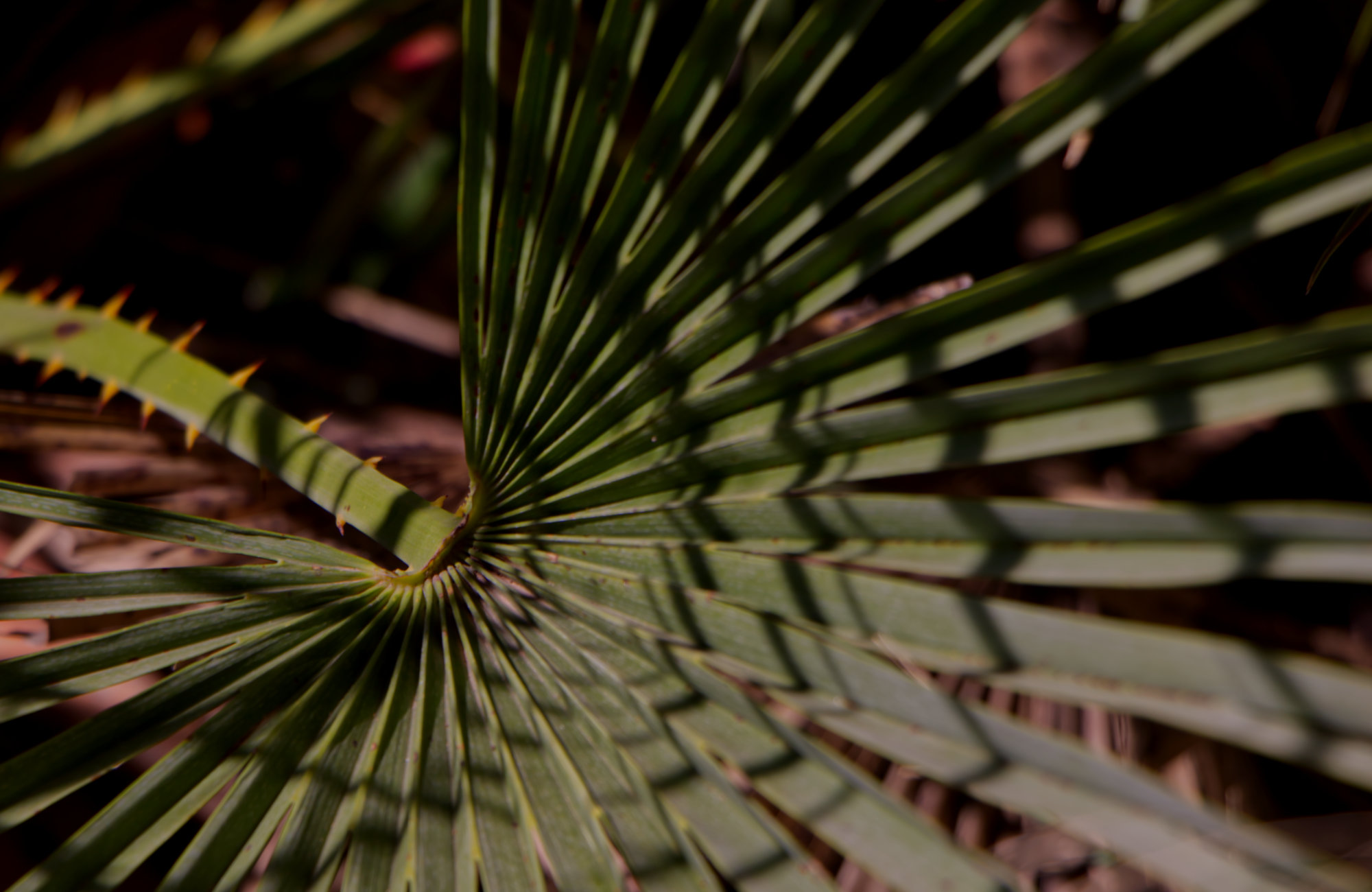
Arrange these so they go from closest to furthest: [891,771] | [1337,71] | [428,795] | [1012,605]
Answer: [1012,605] < [428,795] < [891,771] < [1337,71]

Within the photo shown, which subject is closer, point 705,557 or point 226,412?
point 705,557

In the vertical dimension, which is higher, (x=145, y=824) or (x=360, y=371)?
(x=360, y=371)

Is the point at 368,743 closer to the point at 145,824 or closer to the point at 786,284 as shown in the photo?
the point at 145,824

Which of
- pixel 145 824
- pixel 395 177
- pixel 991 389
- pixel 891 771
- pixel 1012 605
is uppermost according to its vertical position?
pixel 395 177

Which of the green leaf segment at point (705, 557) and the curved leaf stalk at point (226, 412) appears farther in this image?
the curved leaf stalk at point (226, 412)

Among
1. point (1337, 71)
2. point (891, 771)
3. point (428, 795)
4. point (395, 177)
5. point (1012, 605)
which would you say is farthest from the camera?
point (395, 177)

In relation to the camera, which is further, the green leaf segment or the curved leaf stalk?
the curved leaf stalk

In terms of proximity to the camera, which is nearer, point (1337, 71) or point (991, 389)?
point (991, 389)

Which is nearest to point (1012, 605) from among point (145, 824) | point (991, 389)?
point (991, 389)
